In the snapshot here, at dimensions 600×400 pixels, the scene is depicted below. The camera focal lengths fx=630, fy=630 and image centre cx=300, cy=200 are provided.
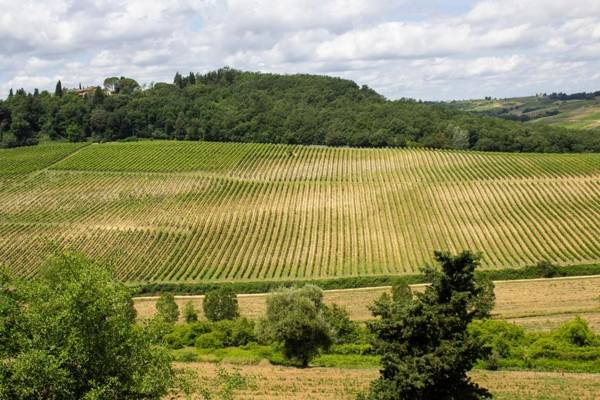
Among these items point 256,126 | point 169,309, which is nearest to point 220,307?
point 169,309

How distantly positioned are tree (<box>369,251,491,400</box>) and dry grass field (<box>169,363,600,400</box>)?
30.0 feet

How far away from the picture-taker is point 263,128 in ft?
486

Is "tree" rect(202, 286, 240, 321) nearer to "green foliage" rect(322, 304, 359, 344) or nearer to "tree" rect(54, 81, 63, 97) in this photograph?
"green foliage" rect(322, 304, 359, 344)

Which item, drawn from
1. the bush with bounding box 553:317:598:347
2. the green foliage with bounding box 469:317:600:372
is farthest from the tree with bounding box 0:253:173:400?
the bush with bounding box 553:317:598:347

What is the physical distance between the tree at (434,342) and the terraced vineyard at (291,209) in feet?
137

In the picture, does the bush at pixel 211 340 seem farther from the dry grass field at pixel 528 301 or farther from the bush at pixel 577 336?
the bush at pixel 577 336

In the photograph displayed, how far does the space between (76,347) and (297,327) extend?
18.1 m

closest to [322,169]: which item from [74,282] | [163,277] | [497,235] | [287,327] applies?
[497,235]

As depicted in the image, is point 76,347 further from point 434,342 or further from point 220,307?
point 220,307

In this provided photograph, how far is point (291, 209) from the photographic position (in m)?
82.8

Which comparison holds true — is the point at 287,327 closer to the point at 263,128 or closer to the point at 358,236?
the point at 358,236

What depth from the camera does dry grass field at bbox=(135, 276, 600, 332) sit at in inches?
1790

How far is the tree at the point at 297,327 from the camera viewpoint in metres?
34.8

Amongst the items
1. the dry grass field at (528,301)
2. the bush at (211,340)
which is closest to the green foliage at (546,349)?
the dry grass field at (528,301)
